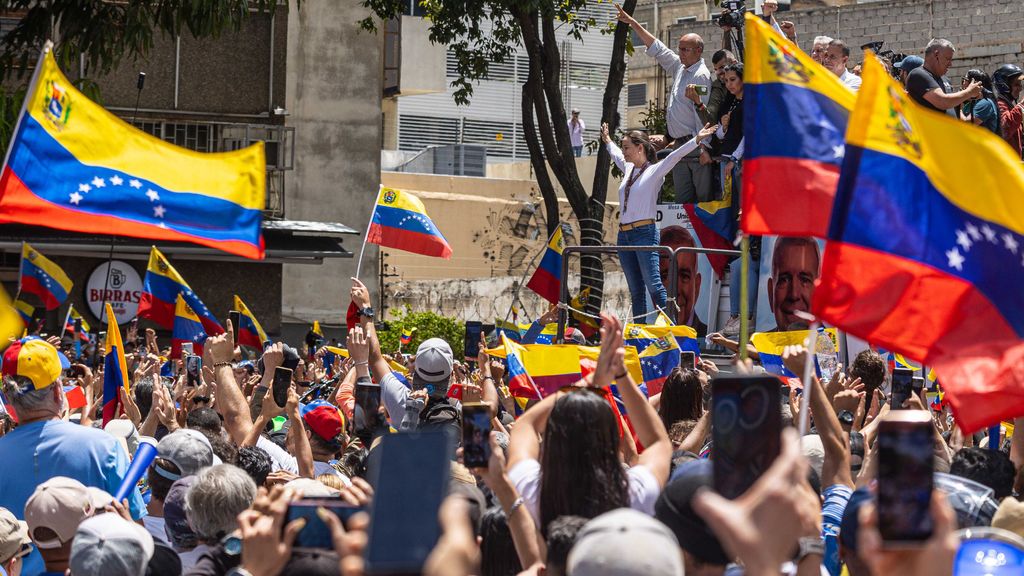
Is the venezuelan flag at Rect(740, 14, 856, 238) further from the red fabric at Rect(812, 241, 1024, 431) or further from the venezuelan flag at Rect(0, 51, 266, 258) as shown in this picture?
the venezuelan flag at Rect(0, 51, 266, 258)

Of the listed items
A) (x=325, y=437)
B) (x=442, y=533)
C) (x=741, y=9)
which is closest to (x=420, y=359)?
(x=325, y=437)

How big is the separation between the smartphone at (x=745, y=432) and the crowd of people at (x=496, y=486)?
0.11 ft

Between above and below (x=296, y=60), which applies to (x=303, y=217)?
below

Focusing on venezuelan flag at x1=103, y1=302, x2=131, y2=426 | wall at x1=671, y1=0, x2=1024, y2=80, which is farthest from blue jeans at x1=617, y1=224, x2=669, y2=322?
wall at x1=671, y1=0, x2=1024, y2=80

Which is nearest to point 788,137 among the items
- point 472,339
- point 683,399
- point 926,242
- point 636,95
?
point 926,242

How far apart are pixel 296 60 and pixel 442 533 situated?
24840mm

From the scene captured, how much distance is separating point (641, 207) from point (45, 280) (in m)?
8.32

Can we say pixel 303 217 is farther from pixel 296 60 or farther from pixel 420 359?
pixel 420 359

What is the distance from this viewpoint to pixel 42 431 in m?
6.16

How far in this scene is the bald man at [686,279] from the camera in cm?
1302

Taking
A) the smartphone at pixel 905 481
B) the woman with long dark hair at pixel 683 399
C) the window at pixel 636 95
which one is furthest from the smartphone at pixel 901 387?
the window at pixel 636 95

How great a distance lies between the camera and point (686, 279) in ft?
43.0

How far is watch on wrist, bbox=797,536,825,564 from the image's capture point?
393cm

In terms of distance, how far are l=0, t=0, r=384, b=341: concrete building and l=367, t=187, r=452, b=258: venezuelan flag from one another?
17.3ft
